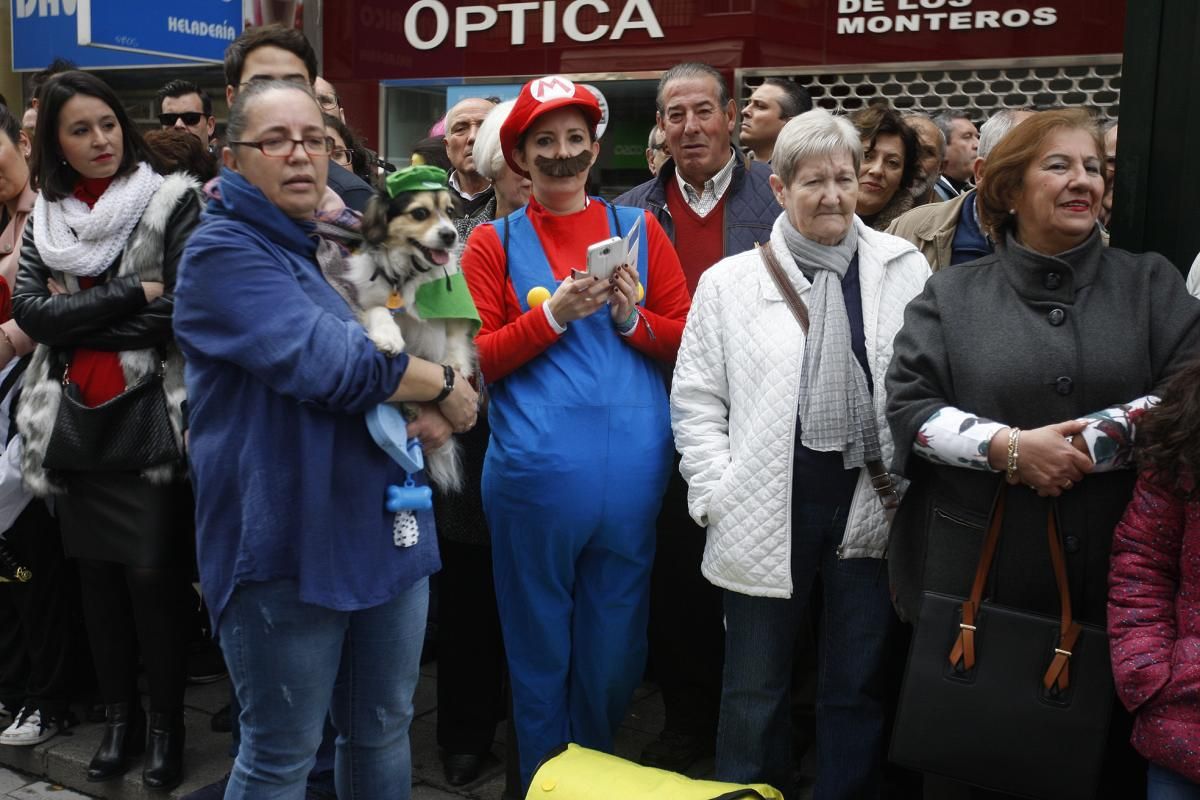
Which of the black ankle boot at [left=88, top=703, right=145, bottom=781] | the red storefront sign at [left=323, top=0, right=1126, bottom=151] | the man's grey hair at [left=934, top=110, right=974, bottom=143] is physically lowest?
the black ankle boot at [left=88, top=703, right=145, bottom=781]

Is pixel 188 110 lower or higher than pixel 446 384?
higher

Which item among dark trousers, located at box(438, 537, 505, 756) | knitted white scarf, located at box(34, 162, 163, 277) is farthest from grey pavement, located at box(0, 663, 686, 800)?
knitted white scarf, located at box(34, 162, 163, 277)

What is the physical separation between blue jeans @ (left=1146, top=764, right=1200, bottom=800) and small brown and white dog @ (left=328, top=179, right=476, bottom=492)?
1.92 m

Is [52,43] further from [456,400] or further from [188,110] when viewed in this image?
[456,400]

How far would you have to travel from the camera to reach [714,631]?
13.8 ft

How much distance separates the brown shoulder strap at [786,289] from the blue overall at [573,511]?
47 centimetres

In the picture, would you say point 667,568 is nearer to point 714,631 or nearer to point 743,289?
point 714,631

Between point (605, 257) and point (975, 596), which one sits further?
point (605, 257)

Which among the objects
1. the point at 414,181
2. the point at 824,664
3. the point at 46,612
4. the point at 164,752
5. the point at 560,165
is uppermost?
the point at 560,165

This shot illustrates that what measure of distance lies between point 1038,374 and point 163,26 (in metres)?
7.53

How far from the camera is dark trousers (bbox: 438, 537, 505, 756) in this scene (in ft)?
14.0

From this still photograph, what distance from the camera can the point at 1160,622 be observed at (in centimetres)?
270

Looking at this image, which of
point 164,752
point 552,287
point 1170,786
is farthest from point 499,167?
point 1170,786

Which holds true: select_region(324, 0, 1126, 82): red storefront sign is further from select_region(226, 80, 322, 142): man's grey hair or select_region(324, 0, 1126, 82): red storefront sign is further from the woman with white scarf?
select_region(226, 80, 322, 142): man's grey hair
